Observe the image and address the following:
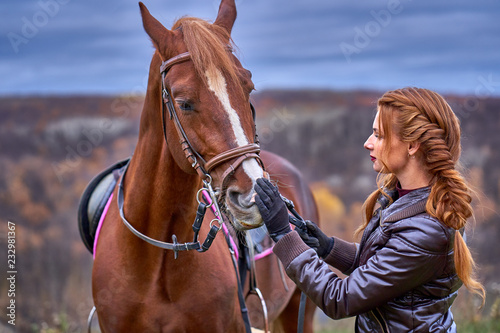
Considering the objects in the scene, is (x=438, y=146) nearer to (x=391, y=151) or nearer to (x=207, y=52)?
(x=391, y=151)

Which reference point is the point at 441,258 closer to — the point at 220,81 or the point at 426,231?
the point at 426,231

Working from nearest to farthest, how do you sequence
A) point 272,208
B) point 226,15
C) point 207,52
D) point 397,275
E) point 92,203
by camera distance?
point 397,275, point 272,208, point 207,52, point 226,15, point 92,203

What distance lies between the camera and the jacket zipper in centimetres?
163

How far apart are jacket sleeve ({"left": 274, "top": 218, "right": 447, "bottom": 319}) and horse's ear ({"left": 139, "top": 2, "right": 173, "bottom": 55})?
976mm

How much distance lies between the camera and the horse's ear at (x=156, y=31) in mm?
1991

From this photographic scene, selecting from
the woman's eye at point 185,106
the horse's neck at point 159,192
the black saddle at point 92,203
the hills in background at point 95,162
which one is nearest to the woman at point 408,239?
the woman's eye at point 185,106

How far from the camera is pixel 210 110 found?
1.82 meters

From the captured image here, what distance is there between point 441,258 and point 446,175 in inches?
10.8

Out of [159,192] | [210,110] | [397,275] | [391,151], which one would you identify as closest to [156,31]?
[210,110]

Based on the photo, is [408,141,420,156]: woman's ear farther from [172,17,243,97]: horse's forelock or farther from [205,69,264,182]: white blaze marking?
[172,17,243,97]: horse's forelock

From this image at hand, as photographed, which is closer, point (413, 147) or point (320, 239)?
point (413, 147)

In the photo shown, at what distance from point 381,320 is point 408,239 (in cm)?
33

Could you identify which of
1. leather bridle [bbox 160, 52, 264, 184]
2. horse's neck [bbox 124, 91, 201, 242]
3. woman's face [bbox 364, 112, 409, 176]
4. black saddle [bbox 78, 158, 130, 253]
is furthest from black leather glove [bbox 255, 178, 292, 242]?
black saddle [bbox 78, 158, 130, 253]

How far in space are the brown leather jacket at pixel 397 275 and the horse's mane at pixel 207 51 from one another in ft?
2.31
